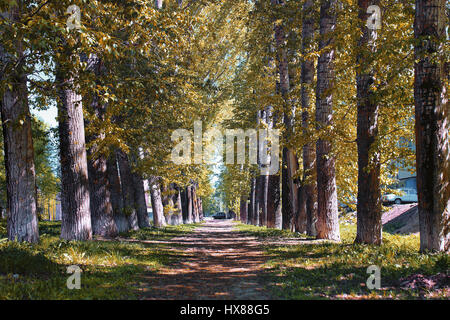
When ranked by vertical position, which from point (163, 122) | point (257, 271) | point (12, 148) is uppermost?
point (163, 122)

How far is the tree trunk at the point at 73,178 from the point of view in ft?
43.8

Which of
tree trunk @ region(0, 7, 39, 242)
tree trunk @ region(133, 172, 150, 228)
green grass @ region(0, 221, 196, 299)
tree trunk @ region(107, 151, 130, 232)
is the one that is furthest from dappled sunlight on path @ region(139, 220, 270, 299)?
tree trunk @ region(133, 172, 150, 228)

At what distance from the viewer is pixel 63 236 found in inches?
527

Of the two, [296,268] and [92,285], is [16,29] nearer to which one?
[92,285]

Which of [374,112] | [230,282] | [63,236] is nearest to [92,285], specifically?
[230,282]

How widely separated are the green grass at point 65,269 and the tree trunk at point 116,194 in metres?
7.32

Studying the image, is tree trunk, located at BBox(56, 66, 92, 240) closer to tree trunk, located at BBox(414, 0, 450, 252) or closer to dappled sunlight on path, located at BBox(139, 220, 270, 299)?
dappled sunlight on path, located at BBox(139, 220, 270, 299)

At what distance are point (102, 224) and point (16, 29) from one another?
10092mm

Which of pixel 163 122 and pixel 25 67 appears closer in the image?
pixel 25 67

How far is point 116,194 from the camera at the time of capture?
19359mm

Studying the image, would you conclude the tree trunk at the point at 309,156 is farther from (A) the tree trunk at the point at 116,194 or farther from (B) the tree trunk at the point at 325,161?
(A) the tree trunk at the point at 116,194

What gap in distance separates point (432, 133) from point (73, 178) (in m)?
10.4

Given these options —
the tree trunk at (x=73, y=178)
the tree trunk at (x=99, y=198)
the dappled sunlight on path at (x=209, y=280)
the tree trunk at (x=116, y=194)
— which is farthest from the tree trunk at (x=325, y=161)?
the tree trunk at (x=116, y=194)
